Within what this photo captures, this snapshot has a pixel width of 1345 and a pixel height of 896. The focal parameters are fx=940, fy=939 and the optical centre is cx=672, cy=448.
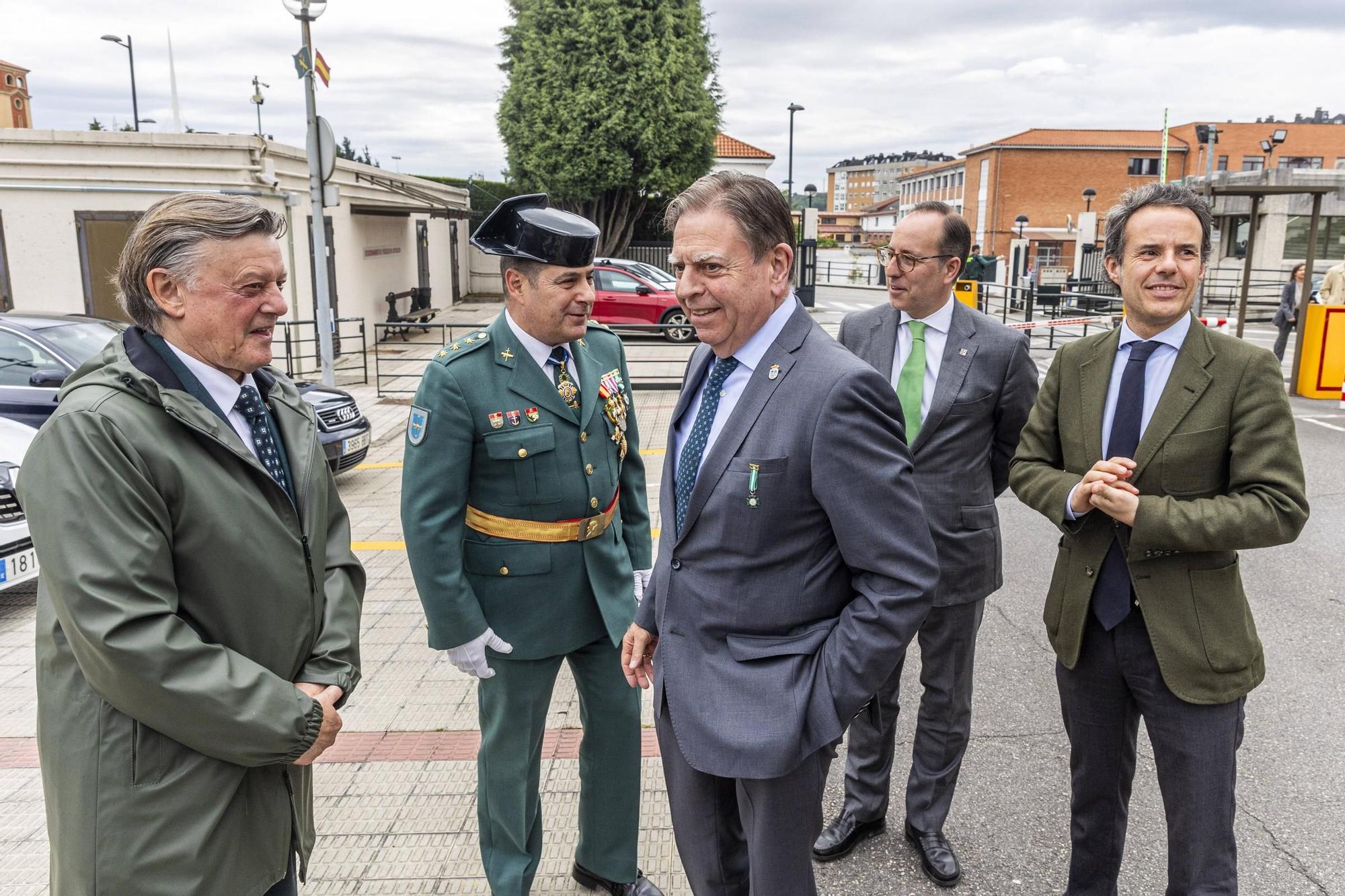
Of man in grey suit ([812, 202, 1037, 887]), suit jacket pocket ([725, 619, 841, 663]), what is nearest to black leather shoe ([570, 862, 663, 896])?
man in grey suit ([812, 202, 1037, 887])

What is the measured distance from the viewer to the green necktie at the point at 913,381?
3.20 meters

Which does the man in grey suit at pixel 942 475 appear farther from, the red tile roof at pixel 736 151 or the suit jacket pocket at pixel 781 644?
the red tile roof at pixel 736 151

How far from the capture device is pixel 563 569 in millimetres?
2855

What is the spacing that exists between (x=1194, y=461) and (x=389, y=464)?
8382mm

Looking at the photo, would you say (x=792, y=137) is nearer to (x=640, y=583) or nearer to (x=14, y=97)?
(x=640, y=583)

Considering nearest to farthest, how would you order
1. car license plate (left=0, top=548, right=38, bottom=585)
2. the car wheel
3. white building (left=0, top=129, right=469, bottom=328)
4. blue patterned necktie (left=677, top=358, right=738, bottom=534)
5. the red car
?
blue patterned necktie (left=677, top=358, right=738, bottom=534) → car license plate (left=0, top=548, right=38, bottom=585) → white building (left=0, top=129, right=469, bottom=328) → the car wheel → the red car

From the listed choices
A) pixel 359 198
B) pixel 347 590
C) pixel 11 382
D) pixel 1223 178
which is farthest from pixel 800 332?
pixel 1223 178

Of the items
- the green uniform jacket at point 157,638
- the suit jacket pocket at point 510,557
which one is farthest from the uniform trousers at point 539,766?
the green uniform jacket at point 157,638

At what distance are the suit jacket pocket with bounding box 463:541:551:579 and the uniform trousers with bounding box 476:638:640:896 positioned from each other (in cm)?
27

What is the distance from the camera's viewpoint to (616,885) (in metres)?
3.01

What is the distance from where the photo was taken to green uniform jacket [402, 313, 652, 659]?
8.83 feet

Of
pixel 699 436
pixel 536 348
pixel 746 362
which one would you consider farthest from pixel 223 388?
pixel 746 362

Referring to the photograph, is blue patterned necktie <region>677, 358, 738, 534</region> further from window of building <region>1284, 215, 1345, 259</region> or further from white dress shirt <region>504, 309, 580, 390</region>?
window of building <region>1284, 215, 1345, 259</region>

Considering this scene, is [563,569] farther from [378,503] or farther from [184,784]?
[378,503]
